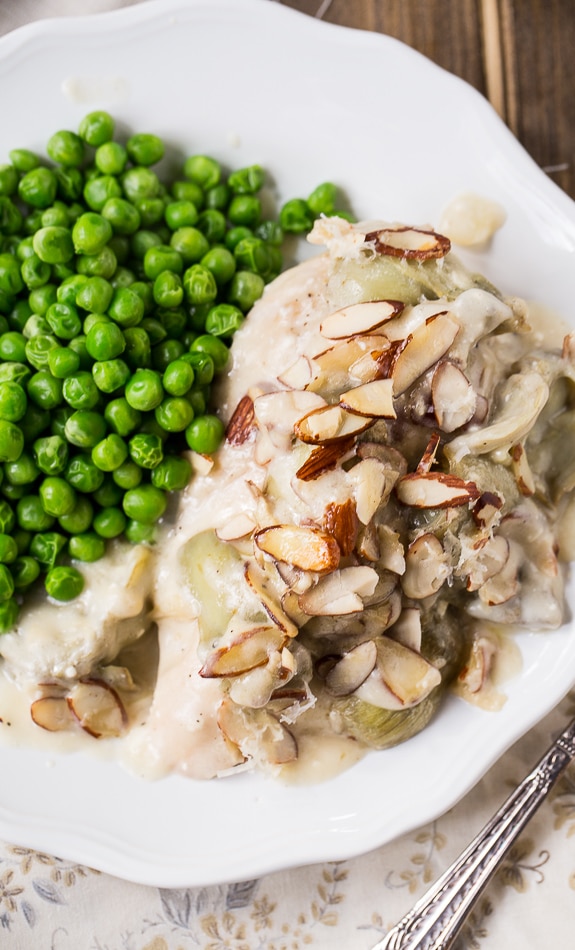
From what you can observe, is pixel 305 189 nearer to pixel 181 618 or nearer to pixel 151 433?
pixel 151 433

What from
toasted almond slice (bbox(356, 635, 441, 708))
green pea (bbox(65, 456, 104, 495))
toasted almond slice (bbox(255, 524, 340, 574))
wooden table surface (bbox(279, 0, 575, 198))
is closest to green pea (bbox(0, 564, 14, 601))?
green pea (bbox(65, 456, 104, 495))

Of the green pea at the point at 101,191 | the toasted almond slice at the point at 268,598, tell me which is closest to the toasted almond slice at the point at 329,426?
the toasted almond slice at the point at 268,598

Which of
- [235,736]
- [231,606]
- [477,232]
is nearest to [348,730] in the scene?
[235,736]

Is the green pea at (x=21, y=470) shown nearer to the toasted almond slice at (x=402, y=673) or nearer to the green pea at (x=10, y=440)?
the green pea at (x=10, y=440)

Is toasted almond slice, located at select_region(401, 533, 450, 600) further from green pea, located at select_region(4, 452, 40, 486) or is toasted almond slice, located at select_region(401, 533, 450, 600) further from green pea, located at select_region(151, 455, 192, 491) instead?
green pea, located at select_region(4, 452, 40, 486)

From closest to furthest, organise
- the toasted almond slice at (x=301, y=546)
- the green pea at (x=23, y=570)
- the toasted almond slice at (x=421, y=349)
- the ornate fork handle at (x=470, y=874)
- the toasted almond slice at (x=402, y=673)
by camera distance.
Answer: the toasted almond slice at (x=301, y=546), the toasted almond slice at (x=421, y=349), the toasted almond slice at (x=402, y=673), the green pea at (x=23, y=570), the ornate fork handle at (x=470, y=874)

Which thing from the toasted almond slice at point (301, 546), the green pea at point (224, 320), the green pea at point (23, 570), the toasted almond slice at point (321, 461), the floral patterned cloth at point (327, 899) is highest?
the green pea at point (224, 320)

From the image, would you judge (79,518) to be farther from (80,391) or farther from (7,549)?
(80,391)
